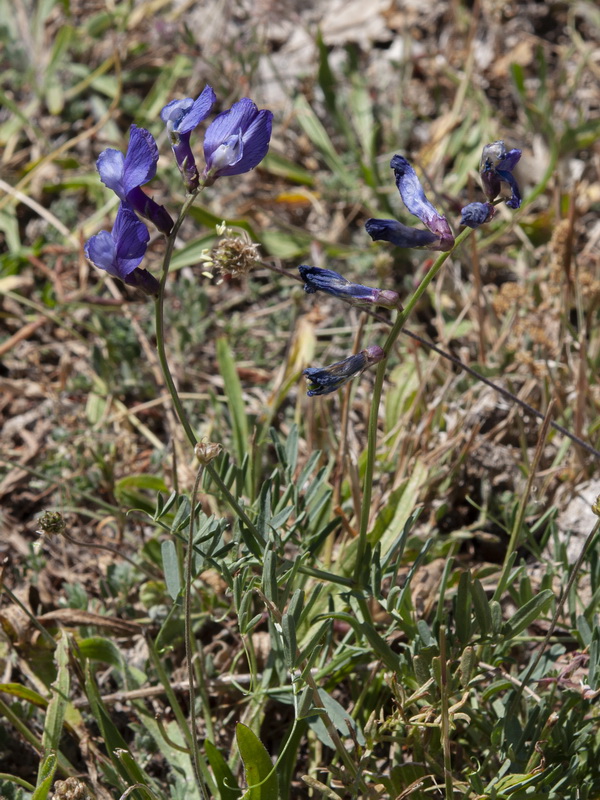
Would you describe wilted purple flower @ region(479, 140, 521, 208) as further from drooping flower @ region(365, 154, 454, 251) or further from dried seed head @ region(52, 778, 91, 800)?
dried seed head @ region(52, 778, 91, 800)

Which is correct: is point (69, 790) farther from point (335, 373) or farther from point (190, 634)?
point (335, 373)

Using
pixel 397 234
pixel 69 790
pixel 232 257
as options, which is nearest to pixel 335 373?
pixel 397 234

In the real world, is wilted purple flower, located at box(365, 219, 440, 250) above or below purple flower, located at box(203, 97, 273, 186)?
below

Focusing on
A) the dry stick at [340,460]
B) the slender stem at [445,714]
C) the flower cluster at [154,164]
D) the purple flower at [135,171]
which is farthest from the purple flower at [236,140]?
the slender stem at [445,714]

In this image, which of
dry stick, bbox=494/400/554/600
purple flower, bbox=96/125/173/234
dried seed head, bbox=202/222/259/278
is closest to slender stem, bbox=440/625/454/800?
dry stick, bbox=494/400/554/600

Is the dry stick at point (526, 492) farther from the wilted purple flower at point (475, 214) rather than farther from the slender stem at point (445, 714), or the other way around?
the wilted purple flower at point (475, 214)

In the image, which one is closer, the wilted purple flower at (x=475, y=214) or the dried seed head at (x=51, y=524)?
the wilted purple flower at (x=475, y=214)
